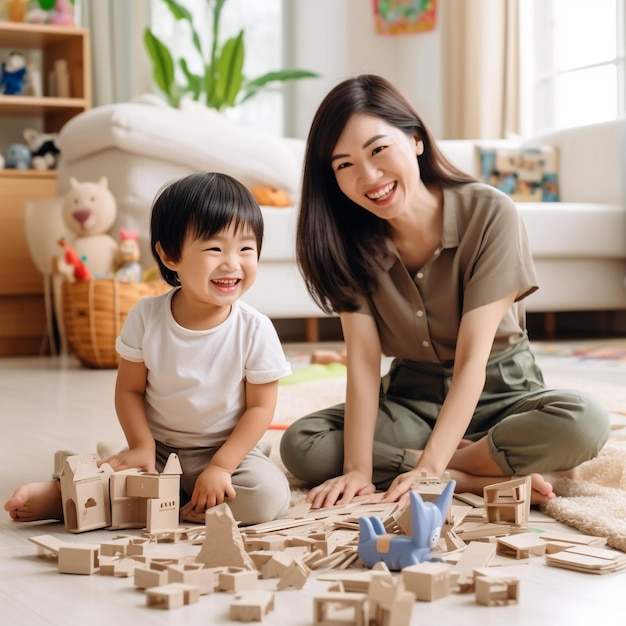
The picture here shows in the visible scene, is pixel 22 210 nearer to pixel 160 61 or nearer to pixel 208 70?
pixel 160 61

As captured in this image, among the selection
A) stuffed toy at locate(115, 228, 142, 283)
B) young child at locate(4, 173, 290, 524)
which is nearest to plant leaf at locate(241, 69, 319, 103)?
stuffed toy at locate(115, 228, 142, 283)

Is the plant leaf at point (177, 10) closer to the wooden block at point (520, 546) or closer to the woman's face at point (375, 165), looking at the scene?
the woman's face at point (375, 165)

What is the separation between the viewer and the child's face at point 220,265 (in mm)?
1257

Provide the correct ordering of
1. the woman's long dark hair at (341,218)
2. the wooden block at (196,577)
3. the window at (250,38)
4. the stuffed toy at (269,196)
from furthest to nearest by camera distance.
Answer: the window at (250,38)
the stuffed toy at (269,196)
the woman's long dark hair at (341,218)
the wooden block at (196,577)

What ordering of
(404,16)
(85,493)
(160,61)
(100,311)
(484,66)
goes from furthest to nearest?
(404,16), (484,66), (160,61), (100,311), (85,493)

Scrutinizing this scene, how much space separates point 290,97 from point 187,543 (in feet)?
13.9

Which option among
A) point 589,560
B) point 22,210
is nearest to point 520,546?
point 589,560

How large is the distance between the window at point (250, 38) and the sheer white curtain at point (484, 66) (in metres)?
0.93

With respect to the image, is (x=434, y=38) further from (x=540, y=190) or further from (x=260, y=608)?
(x=260, y=608)

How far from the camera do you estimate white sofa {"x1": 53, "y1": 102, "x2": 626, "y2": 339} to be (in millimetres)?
3283

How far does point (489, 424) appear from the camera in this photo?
1.52 m

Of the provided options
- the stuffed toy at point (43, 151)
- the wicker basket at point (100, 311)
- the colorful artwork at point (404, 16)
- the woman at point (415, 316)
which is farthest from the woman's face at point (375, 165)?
the colorful artwork at point (404, 16)

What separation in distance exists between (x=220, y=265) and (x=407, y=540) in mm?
434

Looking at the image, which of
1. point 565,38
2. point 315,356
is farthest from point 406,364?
point 565,38
